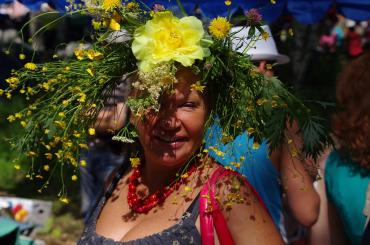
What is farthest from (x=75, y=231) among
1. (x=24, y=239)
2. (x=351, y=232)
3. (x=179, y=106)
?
(x=179, y=106)

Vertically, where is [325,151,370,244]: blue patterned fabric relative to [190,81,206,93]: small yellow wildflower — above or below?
below

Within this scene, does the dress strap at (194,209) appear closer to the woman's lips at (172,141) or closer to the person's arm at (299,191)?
the woman's lips at (172,141)

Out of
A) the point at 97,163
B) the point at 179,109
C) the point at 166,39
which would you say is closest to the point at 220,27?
the point at 166,39

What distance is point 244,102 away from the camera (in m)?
1.72

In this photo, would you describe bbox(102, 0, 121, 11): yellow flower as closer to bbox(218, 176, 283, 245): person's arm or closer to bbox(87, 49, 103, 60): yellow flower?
bbox(87, 49, 103, 60): yellow flower

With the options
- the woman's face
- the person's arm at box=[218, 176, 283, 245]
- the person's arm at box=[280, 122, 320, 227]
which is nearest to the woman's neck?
the woman's face

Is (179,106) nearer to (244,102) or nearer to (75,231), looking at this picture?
(244,102)

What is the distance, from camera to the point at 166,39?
1.72 metres

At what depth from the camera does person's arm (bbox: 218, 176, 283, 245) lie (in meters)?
1.68

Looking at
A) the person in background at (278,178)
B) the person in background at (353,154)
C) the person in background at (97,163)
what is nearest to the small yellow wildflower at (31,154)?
the person in background at (278,178)

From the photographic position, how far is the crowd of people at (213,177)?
1.69 m

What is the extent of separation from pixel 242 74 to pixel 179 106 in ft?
0.66

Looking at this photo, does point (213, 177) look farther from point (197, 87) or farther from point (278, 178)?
point (278, 178)

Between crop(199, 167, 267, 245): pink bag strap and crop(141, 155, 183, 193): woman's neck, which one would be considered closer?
crop(199, 167, 267, 245): pink bag strap
